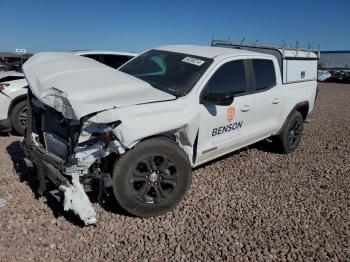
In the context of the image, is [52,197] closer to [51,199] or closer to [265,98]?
[51,199]

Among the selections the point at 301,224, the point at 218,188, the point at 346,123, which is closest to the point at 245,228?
the point at 301,224

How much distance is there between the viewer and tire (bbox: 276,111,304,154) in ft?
20.5

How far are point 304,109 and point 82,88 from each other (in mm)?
4615

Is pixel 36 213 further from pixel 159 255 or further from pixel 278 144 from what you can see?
pixel 278 144

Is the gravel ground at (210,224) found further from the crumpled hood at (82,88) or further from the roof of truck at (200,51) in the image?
the roof of truck at (200,51)

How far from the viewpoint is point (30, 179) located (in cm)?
476

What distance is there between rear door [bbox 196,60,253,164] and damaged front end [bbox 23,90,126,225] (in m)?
1.23

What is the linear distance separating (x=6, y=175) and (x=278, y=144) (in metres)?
4.35

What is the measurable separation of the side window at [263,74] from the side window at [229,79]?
1.13ft

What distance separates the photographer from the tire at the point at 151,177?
11.7ft

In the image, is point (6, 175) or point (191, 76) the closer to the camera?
point (191, 76)

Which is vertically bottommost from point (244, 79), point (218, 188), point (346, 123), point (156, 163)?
point (346, 123)

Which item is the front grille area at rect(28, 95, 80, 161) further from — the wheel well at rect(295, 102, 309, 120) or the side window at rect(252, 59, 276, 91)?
the wheel well at rect(295, 102, 309, 120)

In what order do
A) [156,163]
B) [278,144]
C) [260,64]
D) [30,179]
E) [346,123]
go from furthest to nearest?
[346,123]
[278,144]
[260,64]
[30,179]
[156,163]
